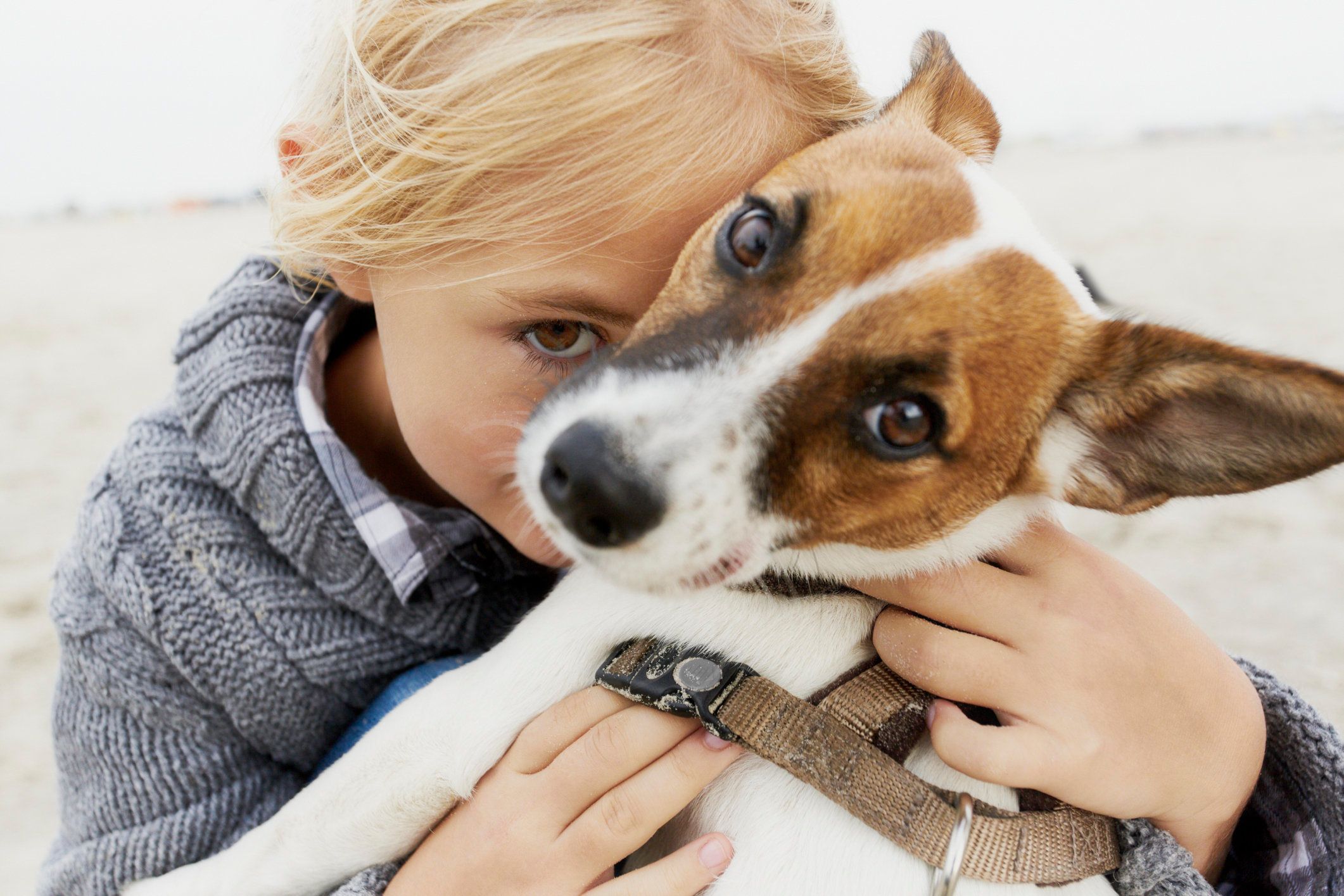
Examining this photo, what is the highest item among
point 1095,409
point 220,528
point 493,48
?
point 493,48

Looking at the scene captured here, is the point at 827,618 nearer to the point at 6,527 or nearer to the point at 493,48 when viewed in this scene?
the point at 493,48

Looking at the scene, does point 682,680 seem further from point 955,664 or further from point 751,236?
point 751,236

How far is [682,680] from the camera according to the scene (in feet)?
4.89

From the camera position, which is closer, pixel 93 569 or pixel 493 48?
pixel 493 48

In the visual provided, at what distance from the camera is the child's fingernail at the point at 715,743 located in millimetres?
1523

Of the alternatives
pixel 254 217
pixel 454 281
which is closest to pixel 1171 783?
pixel 454 281

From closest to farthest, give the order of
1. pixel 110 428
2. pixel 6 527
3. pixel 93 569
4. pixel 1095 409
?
pixel 1095 409, pixel 93 569, pixel 6 527, pixel 110 428

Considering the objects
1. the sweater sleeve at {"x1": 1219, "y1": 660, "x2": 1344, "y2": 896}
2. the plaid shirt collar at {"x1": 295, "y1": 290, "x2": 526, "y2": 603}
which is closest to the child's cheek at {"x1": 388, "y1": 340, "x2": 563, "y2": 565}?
the plaid shirt collar at {"x1": 295, "y1": 290, "x2": 526, "y2": 603}

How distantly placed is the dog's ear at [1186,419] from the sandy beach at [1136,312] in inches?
2.8

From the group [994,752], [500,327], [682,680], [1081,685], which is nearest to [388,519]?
[500,327]

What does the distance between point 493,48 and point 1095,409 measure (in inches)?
44.9

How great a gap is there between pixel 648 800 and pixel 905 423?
724 millimetres

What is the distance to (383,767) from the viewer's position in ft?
5.26

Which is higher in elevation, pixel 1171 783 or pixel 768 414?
pixel 768 414
